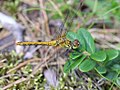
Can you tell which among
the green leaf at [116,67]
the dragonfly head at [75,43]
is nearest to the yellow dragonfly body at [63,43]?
the dragonfly head at [75,43]

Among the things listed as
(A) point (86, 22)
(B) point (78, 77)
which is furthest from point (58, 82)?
(A) point (86, 22)

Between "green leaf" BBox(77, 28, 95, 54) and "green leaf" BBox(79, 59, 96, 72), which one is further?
"green leaf" BBox(77, 28, 95, 54)

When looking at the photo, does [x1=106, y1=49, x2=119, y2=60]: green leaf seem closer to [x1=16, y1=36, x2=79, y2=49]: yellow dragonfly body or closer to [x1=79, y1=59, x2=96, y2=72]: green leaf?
[x1=79, y1=59, x2=96, y2=72]: green leaf

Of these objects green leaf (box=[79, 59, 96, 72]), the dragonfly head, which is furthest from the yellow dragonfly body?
green leaf (box=[79, 59, 96, 72])

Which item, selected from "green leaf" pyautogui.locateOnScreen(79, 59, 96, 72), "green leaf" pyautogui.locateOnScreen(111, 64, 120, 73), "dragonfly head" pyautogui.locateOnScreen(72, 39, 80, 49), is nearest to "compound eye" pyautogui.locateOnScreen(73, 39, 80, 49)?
"dragonfly head" pyautogui.locateOnScreen(72, 39, 80, 49)

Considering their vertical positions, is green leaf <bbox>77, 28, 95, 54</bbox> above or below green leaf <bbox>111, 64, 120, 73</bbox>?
above

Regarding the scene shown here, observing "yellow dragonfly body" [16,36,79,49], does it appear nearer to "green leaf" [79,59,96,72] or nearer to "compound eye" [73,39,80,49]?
"compound eye" [73,39,80,49]

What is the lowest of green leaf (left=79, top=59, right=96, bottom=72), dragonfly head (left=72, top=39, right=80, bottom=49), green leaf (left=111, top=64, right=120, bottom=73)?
green leaf (left=111, top=64, right=120, bottom=73)

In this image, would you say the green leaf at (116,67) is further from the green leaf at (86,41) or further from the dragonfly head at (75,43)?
the dragonfly head at (75,43)

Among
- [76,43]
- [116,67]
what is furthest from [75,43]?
[116,67]
